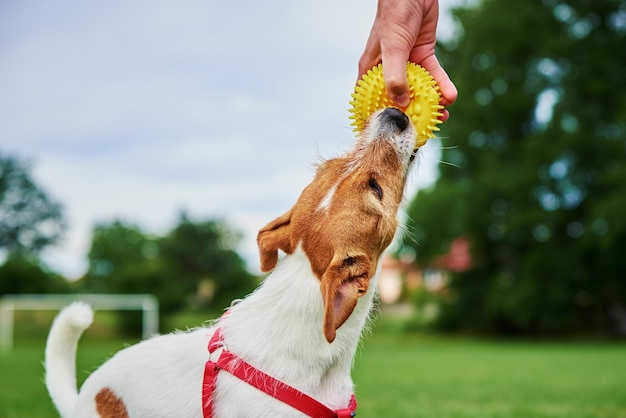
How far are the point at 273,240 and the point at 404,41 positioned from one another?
1.16 meters

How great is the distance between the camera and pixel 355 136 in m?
3.52

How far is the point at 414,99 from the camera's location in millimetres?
3416

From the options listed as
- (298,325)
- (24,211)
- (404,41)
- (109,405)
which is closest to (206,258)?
(24,211)

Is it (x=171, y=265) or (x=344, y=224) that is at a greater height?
(x=344, y=224)

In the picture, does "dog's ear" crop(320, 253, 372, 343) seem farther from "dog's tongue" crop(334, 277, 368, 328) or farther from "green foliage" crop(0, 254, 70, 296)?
"green foliage" crop(0, 254, 70, 296)

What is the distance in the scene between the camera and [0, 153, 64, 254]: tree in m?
44.9

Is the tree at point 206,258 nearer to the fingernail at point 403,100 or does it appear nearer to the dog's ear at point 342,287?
the fingernail at point 403,100

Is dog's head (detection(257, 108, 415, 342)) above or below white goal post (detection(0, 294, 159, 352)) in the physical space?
above

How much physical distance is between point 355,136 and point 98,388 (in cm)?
180

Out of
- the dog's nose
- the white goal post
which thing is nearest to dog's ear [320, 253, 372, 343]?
the dog's nose

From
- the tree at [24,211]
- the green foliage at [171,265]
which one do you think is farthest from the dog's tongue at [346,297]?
the tree at [24,211]

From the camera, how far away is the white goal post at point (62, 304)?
2570 centimetres

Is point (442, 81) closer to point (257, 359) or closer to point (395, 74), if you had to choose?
point (395, 74)

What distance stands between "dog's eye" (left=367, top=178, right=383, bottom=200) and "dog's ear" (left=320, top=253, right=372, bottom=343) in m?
0.35
